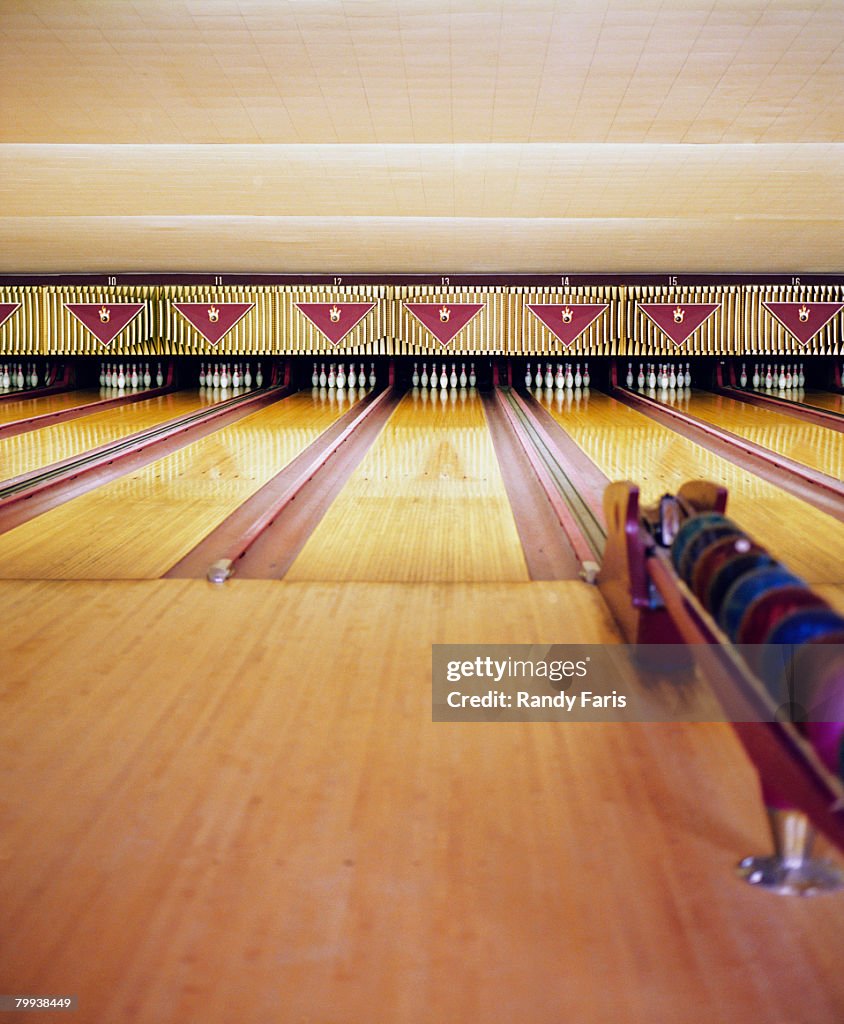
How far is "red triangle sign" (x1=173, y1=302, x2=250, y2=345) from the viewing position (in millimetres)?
8117

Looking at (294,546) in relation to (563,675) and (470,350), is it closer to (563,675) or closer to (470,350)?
(563,675)

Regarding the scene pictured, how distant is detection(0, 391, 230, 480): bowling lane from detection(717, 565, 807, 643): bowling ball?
3.53 m

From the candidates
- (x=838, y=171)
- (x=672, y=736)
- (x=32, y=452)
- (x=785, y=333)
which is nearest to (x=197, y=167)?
Answer: (x=32, y=452)

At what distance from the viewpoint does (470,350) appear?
8.18 metres

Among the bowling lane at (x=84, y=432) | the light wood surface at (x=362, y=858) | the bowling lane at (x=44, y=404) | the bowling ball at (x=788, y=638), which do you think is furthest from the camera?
the bowling lane at (x=44, y=404)

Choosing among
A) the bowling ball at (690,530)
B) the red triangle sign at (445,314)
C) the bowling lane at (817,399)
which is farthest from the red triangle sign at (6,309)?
the bowling ball at (690,530)

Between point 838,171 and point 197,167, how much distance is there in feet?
11.4

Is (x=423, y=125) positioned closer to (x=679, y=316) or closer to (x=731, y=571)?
(x=731, y=571)

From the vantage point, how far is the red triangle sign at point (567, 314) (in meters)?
8.09

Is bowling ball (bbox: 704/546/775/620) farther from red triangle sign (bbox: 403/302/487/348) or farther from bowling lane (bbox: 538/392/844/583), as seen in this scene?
red triangle sign (bbox: 403/302/487/348)

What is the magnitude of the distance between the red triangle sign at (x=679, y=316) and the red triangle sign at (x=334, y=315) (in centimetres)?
263

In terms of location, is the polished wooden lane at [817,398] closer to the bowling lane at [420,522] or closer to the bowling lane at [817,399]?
the bowling lane at [817,399]
